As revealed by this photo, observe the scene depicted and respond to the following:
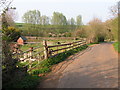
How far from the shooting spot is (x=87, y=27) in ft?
140

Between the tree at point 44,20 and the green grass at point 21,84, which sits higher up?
the tree at point 44,20

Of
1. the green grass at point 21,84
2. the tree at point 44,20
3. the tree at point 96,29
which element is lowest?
the green grass at point 21,84

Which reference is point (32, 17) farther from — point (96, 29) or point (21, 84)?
point (21, 84)

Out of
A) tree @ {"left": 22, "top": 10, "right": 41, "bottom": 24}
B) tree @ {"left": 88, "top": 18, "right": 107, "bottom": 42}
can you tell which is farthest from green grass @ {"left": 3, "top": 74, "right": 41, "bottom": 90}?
tree @ {"left": 22, "top": 10, "right": 41, "bottom": 24}

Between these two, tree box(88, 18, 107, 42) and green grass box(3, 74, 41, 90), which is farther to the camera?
tree box(88, 18, 107, 42)

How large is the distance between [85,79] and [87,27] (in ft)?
122

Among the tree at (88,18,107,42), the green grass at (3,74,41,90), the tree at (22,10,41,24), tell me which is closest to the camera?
the green grass at (3,74,41,90)

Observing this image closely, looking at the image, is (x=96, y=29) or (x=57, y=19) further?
(x=57, y=19)

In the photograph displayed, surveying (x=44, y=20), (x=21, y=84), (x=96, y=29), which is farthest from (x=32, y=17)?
(x=21, y=84)

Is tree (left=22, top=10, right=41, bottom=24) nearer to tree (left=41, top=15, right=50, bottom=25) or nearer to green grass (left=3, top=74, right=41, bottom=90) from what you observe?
tree (left=41, top=15, right=50, bottom=25)

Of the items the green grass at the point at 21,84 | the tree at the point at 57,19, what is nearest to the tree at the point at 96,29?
the tree at the point at 57,19

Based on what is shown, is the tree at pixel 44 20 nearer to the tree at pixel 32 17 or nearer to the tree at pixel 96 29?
the tree at pixel 32 17

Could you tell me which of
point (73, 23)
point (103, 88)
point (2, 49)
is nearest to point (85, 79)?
point (103, 88)

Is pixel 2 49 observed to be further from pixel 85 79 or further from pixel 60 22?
pixel 60 22
